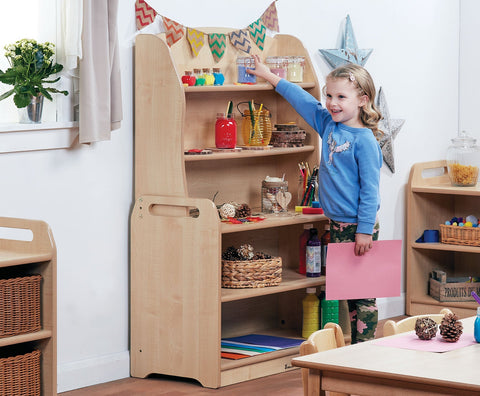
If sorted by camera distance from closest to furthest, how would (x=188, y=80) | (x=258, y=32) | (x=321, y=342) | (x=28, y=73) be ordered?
(x=321, y=342)
(x=28, y=73)
(x=188, y=80)
(x=258, y=32)

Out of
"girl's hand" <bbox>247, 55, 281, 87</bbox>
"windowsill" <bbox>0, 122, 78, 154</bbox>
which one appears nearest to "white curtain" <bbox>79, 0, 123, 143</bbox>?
"windowsill" <bbox>0, 122, 78, 154</bbox>

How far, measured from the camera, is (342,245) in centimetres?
374

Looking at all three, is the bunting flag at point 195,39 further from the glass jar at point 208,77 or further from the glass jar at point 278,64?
the glass jar at point 278,64

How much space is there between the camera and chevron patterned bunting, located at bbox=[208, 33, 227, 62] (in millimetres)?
4164

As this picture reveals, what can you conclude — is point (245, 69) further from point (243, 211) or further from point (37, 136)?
point (37, 136)

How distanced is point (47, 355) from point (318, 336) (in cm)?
107

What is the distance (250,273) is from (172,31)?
3.64 feet

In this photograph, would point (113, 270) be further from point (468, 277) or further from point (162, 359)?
point (468, 277)

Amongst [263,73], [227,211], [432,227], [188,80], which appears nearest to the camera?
[188,80]

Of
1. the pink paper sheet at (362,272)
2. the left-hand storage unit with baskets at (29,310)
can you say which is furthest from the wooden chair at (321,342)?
the pink paper sheet at (362,272)

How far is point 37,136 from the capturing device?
11.6ft

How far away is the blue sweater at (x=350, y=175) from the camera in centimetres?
378

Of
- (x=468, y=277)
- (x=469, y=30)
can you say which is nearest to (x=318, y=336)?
(x=468, y=277)

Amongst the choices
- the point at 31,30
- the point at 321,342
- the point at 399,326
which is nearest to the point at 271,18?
the point at 31,30
